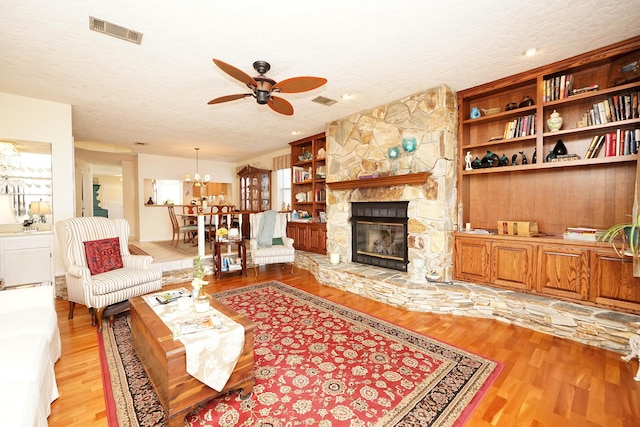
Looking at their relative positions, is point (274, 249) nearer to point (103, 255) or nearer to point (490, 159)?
point (103, 255)

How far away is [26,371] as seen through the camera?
1.34 meters

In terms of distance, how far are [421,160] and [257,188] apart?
516 cm

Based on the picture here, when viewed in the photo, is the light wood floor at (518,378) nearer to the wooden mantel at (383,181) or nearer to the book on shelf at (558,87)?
the wooden mantel at (383,181)

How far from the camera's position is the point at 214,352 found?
5.39 ft

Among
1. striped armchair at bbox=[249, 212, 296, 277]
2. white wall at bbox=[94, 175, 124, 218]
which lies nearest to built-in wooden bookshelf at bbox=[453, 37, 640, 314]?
striped armchair at bbox=[249, 212, 296, 277]

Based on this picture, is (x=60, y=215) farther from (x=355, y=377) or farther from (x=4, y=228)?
(x=355, y=377)

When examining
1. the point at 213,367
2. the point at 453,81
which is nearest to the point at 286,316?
the point at 213,367

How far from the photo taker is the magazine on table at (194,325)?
5.57ft

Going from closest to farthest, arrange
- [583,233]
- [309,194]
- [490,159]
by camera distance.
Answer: [583,233]
[490,159]
[309,194]

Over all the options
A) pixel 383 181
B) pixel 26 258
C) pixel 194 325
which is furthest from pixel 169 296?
pixel 383 181

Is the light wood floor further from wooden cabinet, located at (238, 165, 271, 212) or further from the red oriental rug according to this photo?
wooden cabinet, located at (238, 165, 271, 212)

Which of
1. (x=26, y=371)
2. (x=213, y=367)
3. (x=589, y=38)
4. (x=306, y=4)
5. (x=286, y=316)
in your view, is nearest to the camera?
(x=26, y=371)

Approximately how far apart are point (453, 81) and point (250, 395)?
3.74 metres

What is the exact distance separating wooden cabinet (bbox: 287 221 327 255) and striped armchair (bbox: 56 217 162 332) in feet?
9.28
